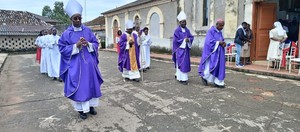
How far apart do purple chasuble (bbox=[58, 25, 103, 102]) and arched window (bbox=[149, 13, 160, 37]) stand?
13.0m

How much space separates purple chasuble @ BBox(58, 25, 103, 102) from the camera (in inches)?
165

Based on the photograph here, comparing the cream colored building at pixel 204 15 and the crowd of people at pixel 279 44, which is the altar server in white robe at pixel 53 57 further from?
the crowd of people at pixel 279 44

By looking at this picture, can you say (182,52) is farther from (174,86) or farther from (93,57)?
(93,57)

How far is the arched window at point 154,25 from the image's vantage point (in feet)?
56.2

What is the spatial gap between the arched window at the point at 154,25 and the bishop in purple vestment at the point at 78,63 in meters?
13.0

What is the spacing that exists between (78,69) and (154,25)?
13.7 meters

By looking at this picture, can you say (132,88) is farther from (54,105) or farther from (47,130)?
(47,130)

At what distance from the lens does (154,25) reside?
1753 centimetres

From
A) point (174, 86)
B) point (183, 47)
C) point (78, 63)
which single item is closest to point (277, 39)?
point (183, 47)

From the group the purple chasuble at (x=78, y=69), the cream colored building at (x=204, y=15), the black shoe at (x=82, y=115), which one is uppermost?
the cream colored building at (x=204, y=15)

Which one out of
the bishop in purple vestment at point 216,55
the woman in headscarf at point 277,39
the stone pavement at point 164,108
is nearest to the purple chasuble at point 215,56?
the bishop in purple vestment at point 216,55

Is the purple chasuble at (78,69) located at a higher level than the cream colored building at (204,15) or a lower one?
lower

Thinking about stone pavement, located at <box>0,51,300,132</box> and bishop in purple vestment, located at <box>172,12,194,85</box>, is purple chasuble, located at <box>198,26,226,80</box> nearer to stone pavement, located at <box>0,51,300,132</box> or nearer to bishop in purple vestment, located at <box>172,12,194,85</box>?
stone pavement, located at <box>0,51,300,132</box>

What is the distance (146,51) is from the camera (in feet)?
34.3
